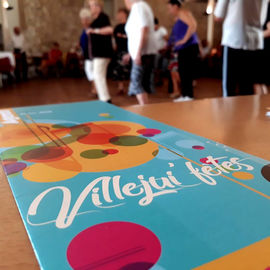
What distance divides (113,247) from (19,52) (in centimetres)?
766

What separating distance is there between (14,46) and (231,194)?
8.01 metres

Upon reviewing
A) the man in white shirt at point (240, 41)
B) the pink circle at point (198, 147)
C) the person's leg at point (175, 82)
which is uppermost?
the man in white shirt at point (240, 41)

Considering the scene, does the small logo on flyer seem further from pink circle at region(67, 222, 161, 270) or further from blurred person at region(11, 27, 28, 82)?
blurred person at region(11, 27, 28, 82)

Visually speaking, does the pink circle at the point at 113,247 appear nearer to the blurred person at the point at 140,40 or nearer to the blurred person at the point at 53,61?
the blurred person at the point at 140,40

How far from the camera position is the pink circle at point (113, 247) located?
0.27m

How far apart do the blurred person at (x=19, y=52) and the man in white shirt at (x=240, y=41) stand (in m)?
6.10

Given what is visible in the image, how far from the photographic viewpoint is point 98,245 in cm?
30

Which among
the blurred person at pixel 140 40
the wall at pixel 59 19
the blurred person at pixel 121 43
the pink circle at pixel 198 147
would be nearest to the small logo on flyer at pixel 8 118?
the pink circle at pixel 198 147

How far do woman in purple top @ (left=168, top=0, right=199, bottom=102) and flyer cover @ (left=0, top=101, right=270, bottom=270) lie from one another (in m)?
2.31

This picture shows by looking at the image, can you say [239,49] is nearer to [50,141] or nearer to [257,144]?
[257,144]

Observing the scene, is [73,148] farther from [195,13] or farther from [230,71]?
[195,13]

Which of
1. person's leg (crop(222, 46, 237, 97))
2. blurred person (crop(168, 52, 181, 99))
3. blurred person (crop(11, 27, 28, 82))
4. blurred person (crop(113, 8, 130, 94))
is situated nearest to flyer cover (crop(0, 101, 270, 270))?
person's leg (crop(222, 46, 237, 97))

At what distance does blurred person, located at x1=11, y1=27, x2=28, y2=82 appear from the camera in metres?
7.03

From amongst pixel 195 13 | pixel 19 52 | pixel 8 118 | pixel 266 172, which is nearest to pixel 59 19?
pixel 19 52
